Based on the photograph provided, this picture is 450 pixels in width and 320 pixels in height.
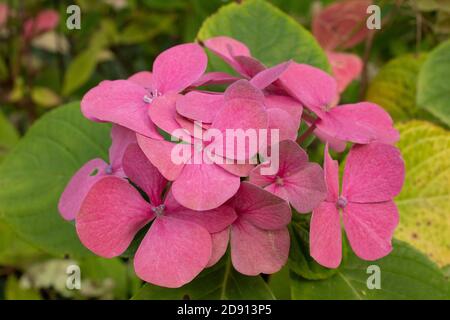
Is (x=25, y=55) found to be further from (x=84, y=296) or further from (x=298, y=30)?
(x=298, y=30)

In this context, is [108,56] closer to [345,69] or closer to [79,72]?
[79,72]

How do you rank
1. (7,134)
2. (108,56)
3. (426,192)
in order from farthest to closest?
(108,56)
(7,134)
(426,192)

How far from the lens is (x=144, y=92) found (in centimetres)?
57

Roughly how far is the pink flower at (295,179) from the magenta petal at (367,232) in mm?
61

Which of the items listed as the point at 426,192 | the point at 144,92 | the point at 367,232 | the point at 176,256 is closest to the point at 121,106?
the point at 144,92

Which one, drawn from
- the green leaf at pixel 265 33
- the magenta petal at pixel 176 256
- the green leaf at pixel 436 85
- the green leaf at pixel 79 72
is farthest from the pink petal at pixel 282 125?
the green leaf at pixel 79 72

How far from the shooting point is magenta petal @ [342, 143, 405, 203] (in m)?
0.55

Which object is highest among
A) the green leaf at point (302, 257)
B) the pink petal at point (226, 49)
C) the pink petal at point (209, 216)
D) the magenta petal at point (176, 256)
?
the pink petal at point (226, 49)

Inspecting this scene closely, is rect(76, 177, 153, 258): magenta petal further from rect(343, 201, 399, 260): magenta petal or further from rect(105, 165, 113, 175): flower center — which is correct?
rect(343, 201, 399, 260): magenta petal

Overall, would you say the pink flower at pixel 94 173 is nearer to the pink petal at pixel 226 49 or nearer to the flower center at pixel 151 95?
the flower center at pixel 151 95

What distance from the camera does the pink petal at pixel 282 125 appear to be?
0.50 metres

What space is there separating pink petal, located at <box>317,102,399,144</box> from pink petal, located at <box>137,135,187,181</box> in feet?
0.51

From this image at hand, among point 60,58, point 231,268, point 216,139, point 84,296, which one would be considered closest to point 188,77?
point 216,139

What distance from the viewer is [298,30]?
0.77 meters
